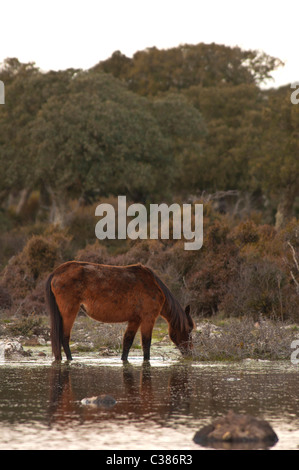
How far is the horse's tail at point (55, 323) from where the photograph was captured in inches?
527

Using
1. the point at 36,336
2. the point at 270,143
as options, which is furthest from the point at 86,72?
the point at 36,336

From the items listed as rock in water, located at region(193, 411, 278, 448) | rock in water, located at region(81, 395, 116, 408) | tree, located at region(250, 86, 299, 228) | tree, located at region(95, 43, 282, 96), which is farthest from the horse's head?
tree, located at region(95, 43, 282, 96)

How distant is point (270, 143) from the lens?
166ft

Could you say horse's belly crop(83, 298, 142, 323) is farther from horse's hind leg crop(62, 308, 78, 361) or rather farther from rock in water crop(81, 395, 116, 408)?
rock in water crop(81, 395, 116, 408)

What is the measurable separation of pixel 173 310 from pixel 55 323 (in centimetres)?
194

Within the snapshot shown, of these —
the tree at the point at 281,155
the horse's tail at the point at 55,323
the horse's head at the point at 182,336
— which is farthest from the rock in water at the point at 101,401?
the tree at the point at 281,155

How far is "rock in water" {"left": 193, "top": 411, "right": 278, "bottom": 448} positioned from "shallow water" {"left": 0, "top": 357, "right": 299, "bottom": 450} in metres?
0.11

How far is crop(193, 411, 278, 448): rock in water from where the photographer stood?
7.37 metres

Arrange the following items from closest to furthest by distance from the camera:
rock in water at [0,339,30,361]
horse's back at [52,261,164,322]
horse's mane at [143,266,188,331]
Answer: horse's back at [52,261,164,322] < horse's mane at [143,266,188,331] < rock in water at [0,339,30,361]

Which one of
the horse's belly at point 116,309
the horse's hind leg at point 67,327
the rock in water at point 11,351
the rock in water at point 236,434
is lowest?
the rock in water at point 11,351

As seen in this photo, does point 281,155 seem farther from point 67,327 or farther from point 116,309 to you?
point 67,327

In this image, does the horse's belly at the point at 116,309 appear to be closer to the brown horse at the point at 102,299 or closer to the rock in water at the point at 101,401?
the brown horse at the point at 102,299

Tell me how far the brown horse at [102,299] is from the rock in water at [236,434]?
6080 mm
